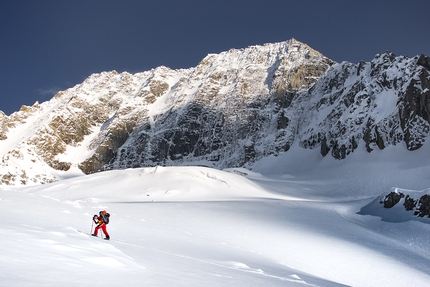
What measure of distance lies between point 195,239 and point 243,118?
13632 centimetres

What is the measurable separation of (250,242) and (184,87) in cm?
17523

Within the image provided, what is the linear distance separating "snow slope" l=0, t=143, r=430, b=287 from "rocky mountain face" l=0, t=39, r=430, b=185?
45.7m

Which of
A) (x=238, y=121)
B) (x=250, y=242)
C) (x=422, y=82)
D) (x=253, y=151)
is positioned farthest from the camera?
(x=238, y=121)

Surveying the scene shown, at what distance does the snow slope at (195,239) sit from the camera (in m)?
5.70

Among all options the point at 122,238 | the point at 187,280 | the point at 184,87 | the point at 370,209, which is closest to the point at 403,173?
the point at 370,209

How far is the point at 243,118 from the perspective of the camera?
150 m

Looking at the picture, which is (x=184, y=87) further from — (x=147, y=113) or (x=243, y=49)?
(x=243, y=49)

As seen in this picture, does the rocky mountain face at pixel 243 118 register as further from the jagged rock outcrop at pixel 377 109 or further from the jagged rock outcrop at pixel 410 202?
the jagged rock outcrop at pixel 410 202

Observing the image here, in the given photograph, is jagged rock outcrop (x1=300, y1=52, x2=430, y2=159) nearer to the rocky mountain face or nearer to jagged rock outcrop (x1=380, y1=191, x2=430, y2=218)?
the rocky mountain face

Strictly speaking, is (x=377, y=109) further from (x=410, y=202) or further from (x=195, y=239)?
(x=195, y=239)

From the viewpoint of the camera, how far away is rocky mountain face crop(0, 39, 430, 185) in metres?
85.9

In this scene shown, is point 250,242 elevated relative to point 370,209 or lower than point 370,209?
lower

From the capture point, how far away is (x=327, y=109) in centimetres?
11531

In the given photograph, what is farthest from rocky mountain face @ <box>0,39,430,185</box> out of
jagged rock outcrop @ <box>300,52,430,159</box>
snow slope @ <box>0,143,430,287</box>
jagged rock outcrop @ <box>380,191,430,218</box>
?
jagged rock outcrop @ <box>380,191,430,218</box>
